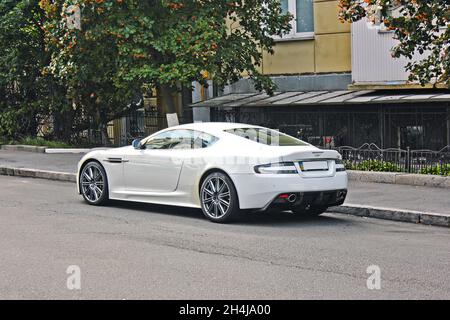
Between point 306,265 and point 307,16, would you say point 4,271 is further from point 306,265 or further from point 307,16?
point 307,16

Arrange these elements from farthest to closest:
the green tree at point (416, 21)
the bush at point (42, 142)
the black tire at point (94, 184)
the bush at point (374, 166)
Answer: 1. the bush at point (42, 142)
2. the bush at point (374, 166)
3. the green tree at point (416, 21)
4. the black tire at point (94, 184)

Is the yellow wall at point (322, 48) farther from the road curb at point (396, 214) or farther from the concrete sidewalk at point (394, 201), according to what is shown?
the road curb at point (396, 214)

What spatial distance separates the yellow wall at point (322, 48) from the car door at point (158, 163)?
9.62 m

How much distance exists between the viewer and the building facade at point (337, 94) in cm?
1916

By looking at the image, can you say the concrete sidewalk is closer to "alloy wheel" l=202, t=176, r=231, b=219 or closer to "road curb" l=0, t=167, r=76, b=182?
"road curb" l=0, t=167, r=76, b=182

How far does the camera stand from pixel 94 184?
44.8ft

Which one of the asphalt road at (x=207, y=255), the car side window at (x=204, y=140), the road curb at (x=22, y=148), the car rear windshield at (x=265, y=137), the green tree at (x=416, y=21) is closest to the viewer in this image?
the asphalt road at (x=207, y=255)

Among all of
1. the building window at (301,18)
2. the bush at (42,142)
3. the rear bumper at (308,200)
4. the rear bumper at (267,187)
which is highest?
the building window at (301,18)

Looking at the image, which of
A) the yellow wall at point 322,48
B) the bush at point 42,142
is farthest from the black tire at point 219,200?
the bush at point 42,142

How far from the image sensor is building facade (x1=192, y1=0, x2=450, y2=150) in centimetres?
1916

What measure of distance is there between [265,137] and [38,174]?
8.03 m

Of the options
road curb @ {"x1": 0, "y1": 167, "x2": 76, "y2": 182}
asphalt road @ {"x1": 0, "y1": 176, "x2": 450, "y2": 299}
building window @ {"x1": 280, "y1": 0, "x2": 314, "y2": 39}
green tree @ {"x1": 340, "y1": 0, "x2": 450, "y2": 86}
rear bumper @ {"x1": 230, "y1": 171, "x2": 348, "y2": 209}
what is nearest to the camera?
asphalt road @ {"x1": 0, "y1": 176, "x2": 450, "y2": 299}

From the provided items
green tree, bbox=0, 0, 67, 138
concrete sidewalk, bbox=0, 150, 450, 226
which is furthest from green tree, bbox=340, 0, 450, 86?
green tree, bbox=0, 0, 67, 138

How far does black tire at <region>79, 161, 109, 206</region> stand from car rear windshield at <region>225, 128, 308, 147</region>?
233 cm
